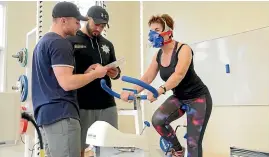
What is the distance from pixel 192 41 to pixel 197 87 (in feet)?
8.07

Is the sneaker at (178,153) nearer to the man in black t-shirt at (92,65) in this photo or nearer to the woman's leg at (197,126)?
the woman's leg at (197,126)

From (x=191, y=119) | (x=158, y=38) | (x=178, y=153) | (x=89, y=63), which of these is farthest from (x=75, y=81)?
(x=178, y=153)

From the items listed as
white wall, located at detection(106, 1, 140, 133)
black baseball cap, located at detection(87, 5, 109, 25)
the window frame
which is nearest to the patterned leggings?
black baseball cap, located at detection(87, 5, 109, 25)

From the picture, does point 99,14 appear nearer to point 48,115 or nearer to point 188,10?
point 48,115

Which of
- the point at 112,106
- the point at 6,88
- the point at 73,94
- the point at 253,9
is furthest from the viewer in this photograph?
the point at 6,88

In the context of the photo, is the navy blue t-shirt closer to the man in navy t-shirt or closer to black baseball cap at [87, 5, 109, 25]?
the man in navy t-shirt

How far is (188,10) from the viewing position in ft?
14.6

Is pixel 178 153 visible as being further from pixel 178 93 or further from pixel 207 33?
pixel 207 33

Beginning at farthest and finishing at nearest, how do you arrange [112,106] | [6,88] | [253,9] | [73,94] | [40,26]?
[6,88], [253,9], [40,26], [112,106], [73,94]

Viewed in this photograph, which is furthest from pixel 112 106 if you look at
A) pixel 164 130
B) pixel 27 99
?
pixel 27 99

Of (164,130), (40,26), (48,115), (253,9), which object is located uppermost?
(253,9)

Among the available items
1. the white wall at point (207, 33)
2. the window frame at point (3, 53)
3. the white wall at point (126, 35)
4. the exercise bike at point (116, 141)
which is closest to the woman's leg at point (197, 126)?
the exercise bike at point (116, 141)

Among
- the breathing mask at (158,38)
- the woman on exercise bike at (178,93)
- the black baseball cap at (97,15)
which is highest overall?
the black baseball cap at (97,15)

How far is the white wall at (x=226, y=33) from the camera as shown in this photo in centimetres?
355
